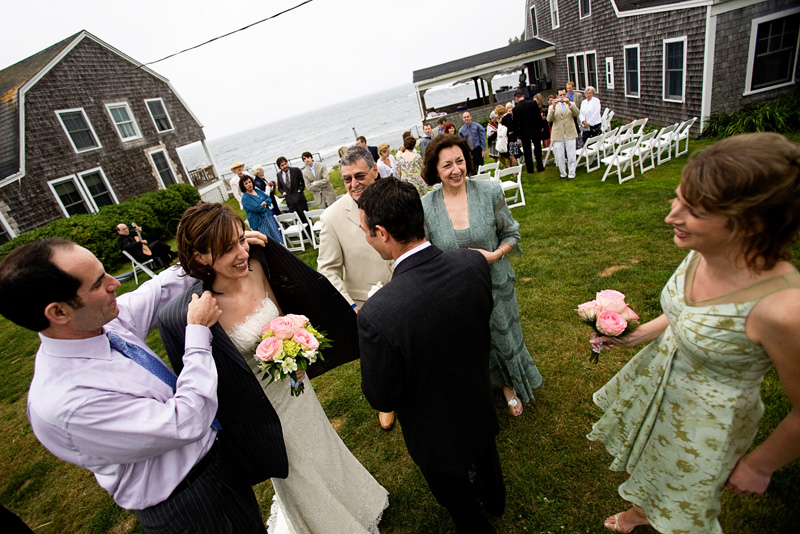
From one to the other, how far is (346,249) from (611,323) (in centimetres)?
214

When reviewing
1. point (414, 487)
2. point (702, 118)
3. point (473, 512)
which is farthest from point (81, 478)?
point (702, 118)

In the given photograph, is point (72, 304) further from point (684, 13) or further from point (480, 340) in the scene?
point (684, 13)

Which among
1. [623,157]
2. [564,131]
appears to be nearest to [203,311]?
[623,157]

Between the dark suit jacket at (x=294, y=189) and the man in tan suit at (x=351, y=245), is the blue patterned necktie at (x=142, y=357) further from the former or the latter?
the dark suit jacket at (x=294, y=189)

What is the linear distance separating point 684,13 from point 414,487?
1468cm

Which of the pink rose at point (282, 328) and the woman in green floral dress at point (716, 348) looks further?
the pink rose at point (282, 328)

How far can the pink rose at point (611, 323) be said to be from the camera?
206 centimetres

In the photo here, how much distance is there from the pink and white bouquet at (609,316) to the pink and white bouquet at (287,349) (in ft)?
5.00

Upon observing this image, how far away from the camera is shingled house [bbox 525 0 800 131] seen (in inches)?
404

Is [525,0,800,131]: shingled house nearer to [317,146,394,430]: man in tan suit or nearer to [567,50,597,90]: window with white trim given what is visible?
[567,50,597,90]: window with white trim

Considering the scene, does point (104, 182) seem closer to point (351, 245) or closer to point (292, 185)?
point (292, 185)

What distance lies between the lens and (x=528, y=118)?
10664mm

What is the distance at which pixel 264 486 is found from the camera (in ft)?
12.0

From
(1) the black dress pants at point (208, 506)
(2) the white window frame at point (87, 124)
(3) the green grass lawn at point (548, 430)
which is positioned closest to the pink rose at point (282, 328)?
(1) the black dress pants at point (208, 506)
